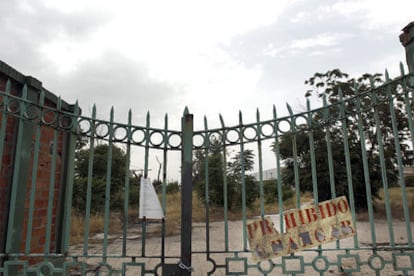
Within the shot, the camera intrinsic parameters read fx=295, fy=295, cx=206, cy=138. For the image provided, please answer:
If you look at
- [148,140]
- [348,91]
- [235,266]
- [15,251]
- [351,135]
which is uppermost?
[348,91]

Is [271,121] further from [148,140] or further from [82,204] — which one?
[82,204]

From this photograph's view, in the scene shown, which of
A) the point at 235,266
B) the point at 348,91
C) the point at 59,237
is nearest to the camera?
the point at 59,237

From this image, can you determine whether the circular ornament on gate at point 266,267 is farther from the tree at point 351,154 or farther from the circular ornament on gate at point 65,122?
the tree at point 351,154

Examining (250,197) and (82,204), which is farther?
(250,197)

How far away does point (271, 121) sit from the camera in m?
2.66

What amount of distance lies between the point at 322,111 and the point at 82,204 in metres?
10.9

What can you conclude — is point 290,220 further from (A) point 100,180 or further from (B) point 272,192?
(B) point 272,192

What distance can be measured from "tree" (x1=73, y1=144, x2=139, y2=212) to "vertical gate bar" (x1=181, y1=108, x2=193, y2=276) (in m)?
8.10

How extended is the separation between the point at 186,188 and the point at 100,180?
9.65 m

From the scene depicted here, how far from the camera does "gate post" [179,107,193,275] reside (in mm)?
2512

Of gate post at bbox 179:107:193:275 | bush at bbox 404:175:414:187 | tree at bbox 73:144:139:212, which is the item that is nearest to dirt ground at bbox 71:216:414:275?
gate post at bbox 179:107:193:275

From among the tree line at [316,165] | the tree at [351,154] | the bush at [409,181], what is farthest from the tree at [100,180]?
the bush at [409,181]

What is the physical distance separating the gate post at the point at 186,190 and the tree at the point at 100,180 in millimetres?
8095

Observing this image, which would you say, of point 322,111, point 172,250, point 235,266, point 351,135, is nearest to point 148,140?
point 322,111
